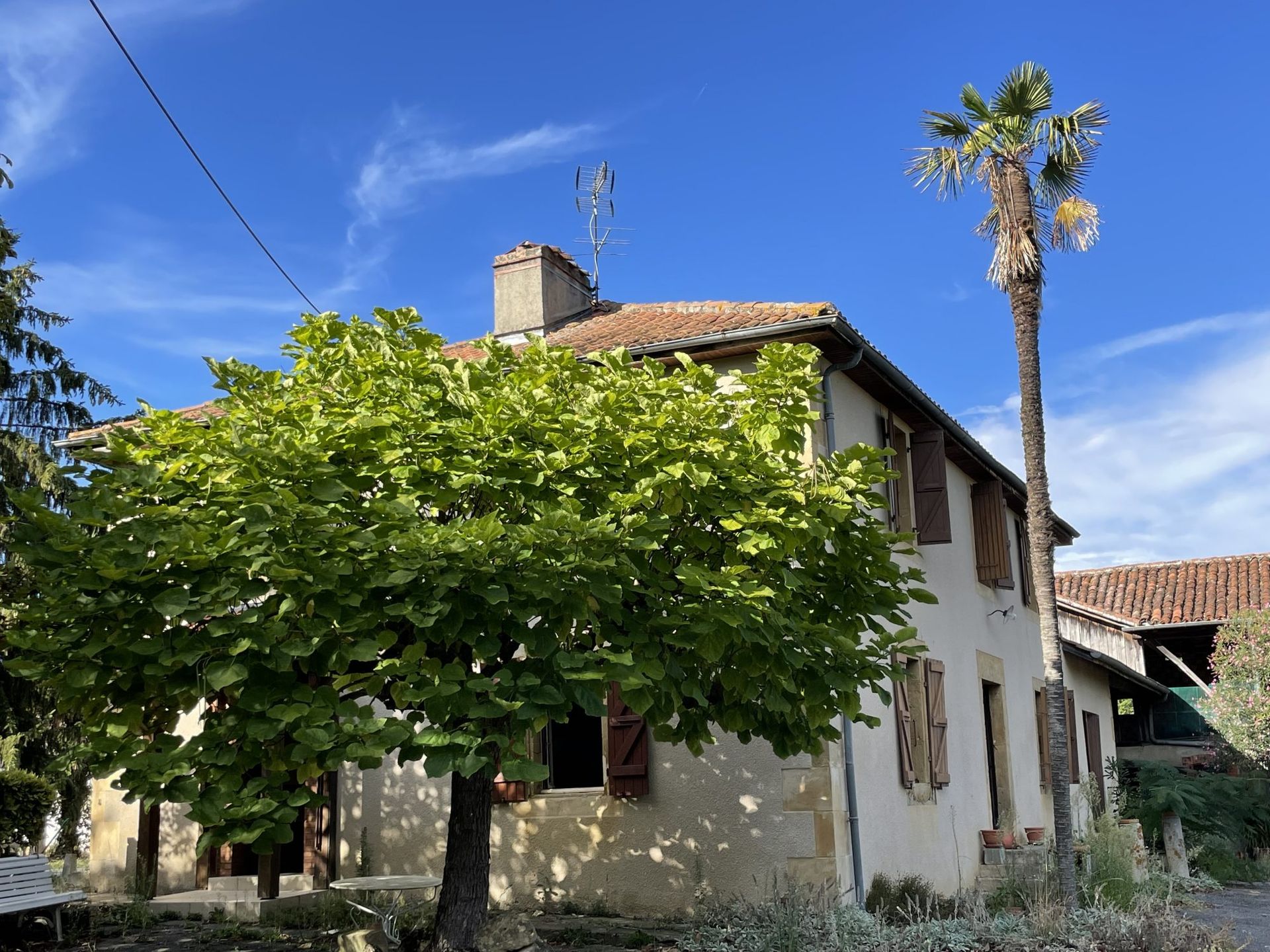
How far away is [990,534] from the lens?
49.1ft

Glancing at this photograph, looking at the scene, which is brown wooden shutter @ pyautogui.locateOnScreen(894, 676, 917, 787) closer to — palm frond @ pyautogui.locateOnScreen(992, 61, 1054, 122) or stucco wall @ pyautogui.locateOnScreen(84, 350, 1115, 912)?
stucco wall @ pyautogui.locateOnScreen(84, 350, 1115, 912)

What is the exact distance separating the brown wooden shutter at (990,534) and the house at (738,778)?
28 mm

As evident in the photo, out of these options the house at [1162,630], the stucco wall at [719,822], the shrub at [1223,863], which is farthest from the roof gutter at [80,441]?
the house at [1162,630]

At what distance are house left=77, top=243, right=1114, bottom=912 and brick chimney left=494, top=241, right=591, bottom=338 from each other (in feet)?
0.09

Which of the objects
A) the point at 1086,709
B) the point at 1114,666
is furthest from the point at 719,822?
the point at 1086,709

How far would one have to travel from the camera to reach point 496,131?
9.92 meters

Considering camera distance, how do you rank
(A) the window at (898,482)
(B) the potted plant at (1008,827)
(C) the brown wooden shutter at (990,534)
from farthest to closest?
(C) the brown wooden shutter at (990,534), (B) the potted plant at (1008,827), (A) the window at (898,482)

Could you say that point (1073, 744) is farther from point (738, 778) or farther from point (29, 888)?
point (29, 888)

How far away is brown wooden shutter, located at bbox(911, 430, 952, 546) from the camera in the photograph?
12492mm

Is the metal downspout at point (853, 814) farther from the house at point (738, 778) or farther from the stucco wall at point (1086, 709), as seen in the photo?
the stucco wall at point (1086, 709)

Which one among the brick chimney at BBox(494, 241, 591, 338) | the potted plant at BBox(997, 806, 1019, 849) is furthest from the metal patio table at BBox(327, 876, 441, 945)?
the potted plant at BBox(997, 806, 1019, 849)

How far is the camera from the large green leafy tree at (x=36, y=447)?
13.6 meters

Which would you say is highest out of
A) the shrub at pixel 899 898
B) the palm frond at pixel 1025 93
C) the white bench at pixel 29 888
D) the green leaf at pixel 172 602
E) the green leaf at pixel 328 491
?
the palm frond at pixel 1025 93

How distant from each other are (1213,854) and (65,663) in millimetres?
16885
